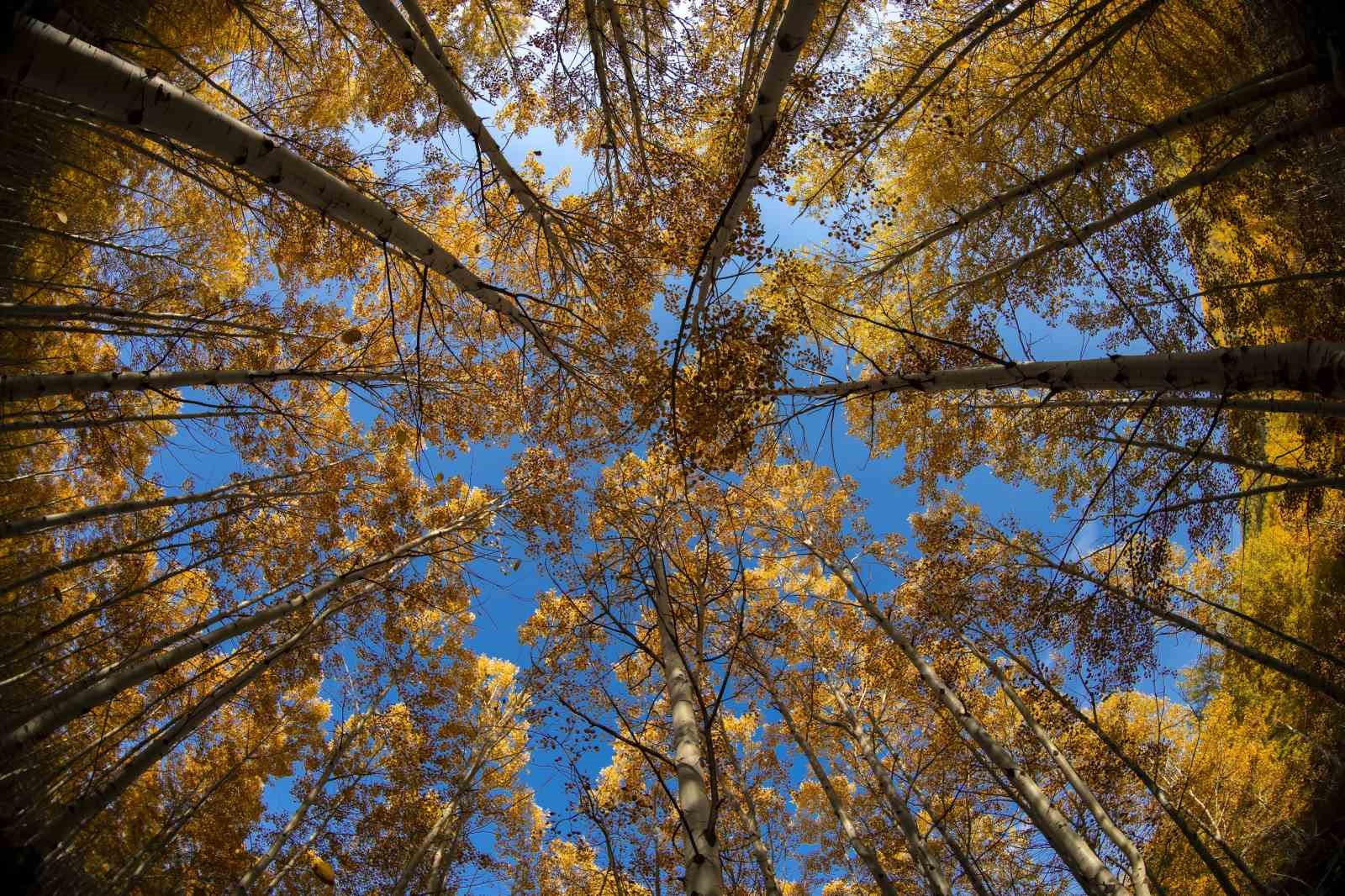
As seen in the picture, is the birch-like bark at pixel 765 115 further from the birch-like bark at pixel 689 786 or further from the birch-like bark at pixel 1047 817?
the birch-like bark at pixel 1047 817

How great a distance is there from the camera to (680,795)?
2.83 metres

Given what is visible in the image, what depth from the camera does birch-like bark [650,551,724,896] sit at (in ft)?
7.79

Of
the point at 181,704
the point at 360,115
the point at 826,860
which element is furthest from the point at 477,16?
the point at 826,860

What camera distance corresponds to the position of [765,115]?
296cm

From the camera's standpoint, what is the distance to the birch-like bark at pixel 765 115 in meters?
2.61

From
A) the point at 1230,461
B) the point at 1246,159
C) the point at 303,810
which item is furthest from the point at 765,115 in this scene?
the point at 303,810

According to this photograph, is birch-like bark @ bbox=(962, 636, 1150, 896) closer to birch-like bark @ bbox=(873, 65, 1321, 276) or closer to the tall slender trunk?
birch-like bark @ bbox=(873, 65, 1321, 276)

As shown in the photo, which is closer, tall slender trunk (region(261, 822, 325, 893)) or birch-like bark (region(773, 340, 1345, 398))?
birch-like bark (region(773, 340, 1345, 398))

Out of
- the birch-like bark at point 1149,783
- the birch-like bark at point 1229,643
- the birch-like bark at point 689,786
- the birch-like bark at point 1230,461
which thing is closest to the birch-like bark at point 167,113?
the birch-like bark at point 689,786

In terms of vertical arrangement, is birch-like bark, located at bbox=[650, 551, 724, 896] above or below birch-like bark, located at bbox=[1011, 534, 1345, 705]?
below

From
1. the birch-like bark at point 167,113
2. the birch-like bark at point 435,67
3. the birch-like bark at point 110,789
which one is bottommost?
the birch-like bark at point 110,789

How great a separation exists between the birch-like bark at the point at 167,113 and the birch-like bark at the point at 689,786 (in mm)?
2740

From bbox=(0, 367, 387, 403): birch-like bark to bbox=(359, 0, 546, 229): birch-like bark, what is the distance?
185 centimetres

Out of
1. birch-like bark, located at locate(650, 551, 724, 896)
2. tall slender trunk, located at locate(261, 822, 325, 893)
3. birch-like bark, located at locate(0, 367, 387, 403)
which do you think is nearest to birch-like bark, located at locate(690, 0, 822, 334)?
birch-like bark, located at locate(650, 551, 724, 896)
